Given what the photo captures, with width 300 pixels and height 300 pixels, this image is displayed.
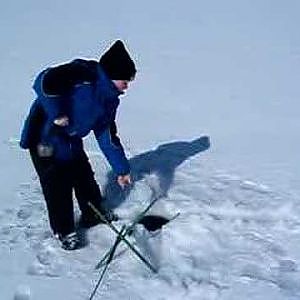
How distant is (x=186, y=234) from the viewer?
12.8 ft

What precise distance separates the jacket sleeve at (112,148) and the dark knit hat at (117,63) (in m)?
0.35

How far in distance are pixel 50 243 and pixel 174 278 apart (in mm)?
→ 767

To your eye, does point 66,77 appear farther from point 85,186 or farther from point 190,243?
point 190,243

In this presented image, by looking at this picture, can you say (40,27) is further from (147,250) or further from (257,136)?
(147,250)

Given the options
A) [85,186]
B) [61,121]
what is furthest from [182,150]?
[61,121]

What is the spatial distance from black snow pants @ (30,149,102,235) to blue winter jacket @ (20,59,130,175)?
7 cm

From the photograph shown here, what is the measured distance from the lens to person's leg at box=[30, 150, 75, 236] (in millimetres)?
3678

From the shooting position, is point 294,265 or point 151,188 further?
point 151,188

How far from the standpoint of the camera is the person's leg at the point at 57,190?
368 centimetres

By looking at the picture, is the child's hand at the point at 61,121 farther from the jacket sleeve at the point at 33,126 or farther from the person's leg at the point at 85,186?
the person's leg at the point at 85,186

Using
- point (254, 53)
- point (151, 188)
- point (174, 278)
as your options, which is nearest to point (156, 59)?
point (254, 53)

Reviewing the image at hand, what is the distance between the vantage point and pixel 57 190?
12.3 feet

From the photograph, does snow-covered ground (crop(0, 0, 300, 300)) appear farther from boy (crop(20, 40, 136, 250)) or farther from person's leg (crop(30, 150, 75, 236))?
boy (crop(20, 40, 136, 250))

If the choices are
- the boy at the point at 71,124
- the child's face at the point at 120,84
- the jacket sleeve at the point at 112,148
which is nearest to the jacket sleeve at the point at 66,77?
the boy at the point at 71,124
